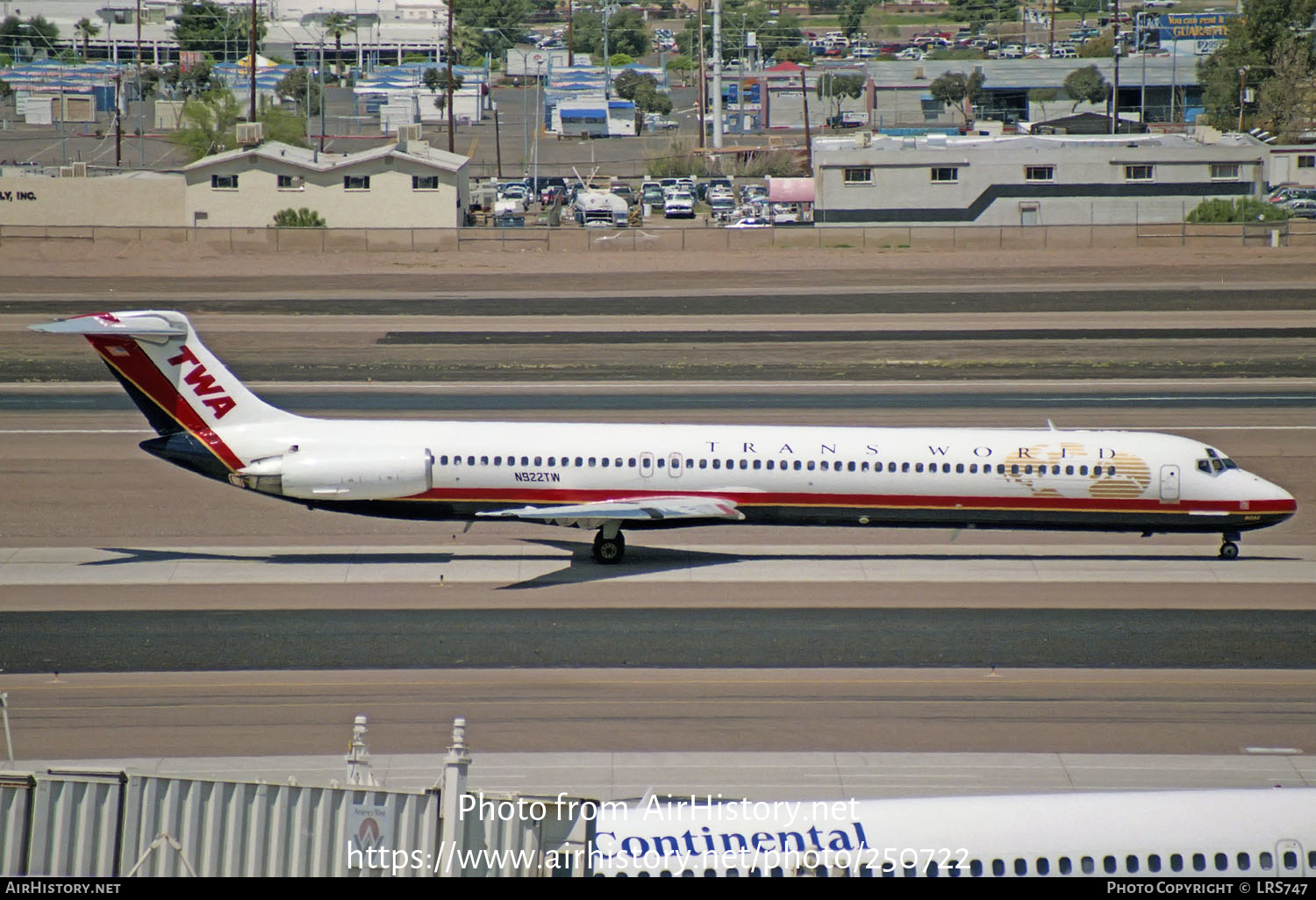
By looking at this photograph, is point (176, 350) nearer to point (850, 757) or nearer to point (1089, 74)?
point (850, 757)

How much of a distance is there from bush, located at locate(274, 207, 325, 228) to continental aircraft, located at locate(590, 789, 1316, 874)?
77.5 meters

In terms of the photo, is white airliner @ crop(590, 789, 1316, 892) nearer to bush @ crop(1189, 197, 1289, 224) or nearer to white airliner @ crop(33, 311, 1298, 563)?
white airliner @ crop(33, 311, 1298, 563)

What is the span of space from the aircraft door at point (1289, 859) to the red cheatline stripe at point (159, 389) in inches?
894

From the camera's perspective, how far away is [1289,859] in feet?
41.0

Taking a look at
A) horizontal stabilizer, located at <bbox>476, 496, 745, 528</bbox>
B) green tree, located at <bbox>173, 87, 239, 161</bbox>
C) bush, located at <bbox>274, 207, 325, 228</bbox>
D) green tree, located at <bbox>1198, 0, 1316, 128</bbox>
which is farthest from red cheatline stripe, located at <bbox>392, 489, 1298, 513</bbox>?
green tree, located at <bbox>1198, 0, 1316, 128</bbox>

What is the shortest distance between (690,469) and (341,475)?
24.0ft

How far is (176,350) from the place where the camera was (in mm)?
29922

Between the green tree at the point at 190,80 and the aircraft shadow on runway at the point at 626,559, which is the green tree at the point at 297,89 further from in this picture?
the aircraft shadow on runway at the point at 626,559

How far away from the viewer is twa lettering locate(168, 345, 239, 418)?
29.9m

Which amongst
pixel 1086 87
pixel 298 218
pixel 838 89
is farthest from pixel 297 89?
pixel 1086 87

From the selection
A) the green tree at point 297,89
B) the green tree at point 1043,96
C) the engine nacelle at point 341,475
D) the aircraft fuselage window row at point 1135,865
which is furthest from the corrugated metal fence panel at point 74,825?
the green tree at point 297,89

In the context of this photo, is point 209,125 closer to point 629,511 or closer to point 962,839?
point 629,511

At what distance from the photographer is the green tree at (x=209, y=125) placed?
10794cm

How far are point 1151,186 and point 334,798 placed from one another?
84970mm
